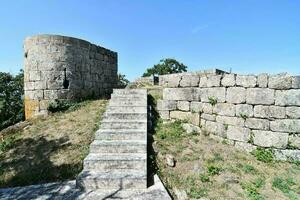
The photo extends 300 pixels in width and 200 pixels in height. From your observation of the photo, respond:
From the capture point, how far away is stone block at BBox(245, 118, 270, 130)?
18.0ft

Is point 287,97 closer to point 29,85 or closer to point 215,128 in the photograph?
point 215,128

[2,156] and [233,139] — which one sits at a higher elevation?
[233,139]

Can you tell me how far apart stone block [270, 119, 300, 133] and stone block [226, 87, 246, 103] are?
82 centimetres

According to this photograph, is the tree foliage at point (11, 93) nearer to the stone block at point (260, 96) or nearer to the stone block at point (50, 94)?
the stone block at point (50, 94)

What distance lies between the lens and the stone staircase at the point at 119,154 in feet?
14.1

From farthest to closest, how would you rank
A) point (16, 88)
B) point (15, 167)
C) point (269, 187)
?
point (16, 88) < point (15, 167) < point (269, 187)

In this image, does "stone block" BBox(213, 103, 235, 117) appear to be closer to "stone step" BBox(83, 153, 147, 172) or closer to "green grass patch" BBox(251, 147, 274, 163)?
"green grass patch" BBox(251, 147, 274, 163)

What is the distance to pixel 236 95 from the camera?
5.94m

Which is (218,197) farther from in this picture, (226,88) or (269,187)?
(226,88)

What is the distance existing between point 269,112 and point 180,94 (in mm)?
2395

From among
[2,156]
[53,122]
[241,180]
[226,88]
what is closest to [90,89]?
[53,122]

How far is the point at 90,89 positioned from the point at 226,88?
5.06 metres

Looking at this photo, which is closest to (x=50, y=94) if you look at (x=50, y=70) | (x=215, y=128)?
(x=50, y=70)

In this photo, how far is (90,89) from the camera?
929 cm
